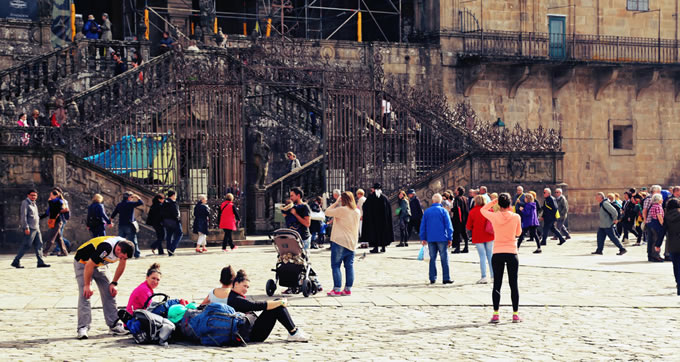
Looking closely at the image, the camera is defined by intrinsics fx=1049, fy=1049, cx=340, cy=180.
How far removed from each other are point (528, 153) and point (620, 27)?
1145 cm

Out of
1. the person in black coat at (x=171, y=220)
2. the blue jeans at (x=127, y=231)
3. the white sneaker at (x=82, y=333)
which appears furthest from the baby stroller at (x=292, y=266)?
the person in black coat at (x=171, y=220)

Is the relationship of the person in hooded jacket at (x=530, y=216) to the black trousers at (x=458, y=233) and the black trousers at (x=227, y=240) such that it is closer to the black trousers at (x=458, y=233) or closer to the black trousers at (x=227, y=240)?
the black trousers at (x=458, y=233)

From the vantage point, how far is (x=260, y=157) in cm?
2908

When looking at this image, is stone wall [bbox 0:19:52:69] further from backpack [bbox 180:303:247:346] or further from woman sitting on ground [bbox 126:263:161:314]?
backpack [bbox 180:303:247:346]

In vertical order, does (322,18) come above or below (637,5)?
below

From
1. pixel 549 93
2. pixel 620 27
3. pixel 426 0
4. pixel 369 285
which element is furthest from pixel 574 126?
pixel 369 285

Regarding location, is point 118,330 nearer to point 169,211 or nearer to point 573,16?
point 169,211

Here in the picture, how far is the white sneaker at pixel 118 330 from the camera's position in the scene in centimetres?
→ 1120

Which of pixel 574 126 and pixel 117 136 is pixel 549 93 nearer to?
pixel 574 126

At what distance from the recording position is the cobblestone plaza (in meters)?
Result: 10.2

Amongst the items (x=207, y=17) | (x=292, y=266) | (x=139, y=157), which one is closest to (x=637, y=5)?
(x=207, y=17)

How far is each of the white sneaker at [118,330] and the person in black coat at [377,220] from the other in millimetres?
10837

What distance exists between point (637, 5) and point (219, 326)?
3229cm

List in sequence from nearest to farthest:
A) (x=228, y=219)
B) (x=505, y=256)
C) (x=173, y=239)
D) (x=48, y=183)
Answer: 1. (x=505, y=256)
2. (x=173, y=239)
3. (x=48, y=183)
4. (x=228, y=219)
